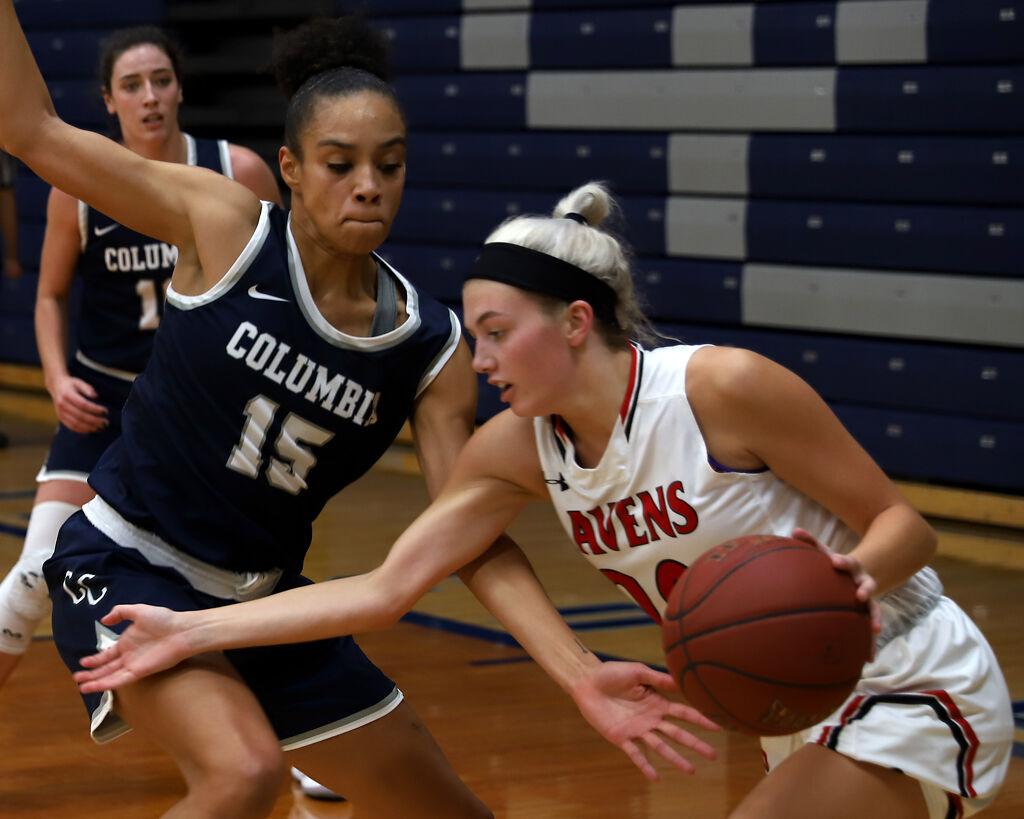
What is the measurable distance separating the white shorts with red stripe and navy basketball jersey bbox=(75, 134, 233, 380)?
2.52m

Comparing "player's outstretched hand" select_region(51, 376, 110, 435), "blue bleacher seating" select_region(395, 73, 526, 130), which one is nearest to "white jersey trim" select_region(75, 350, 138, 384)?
"player's outstretched hand" select_region(51, 376, 110, 435)

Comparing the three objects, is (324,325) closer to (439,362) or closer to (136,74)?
(439,362)

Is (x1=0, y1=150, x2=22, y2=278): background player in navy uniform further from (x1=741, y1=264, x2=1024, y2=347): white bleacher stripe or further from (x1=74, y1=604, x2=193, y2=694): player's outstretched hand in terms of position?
(x1=74, y1=604, x2=193, y2=694): player's outstretched hand

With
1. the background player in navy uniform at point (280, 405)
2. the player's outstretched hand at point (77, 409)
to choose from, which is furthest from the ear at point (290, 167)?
the player's outstretched hand at point (77, 409)

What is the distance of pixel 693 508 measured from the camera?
293 cm

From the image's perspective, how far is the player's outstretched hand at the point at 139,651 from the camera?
2.91 m

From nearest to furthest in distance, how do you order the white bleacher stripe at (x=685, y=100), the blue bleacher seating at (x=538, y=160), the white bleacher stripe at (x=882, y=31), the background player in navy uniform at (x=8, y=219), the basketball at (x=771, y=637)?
the basketball at (x=771, y=637), the white bleacher stripe at (x=882, y=31), the white bleacher stripe at (x=685, y=100), the blue bleacher seating at (x=538, y=160), the background player in navy uniform at (x=8, y=219)

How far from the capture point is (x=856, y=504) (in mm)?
2879

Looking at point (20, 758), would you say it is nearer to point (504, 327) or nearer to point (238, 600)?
point (238, 600)

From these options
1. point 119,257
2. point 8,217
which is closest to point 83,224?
point 119,257

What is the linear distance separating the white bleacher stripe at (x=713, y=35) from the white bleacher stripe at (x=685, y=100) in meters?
0.06

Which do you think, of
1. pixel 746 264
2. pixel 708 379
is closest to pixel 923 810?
pixel 708 379

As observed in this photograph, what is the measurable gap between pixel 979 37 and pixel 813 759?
15.5 feet

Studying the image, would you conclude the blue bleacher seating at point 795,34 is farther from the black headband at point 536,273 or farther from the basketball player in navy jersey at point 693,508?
the black headband at point 536,273
